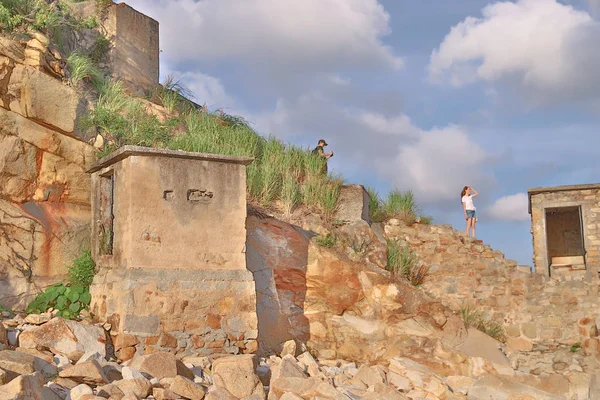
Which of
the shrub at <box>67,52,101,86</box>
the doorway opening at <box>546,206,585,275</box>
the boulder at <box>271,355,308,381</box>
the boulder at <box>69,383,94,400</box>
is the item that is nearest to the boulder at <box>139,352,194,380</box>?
the boulder at <box>69,383,94,400</box>

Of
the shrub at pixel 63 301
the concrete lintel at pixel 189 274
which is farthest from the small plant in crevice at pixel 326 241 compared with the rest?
the shrub at pixel 63 301

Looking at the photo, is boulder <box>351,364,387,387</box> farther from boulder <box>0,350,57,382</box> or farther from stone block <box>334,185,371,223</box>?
stone block <box>334,185,371,223</box>

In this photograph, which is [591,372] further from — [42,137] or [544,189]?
[42,137]

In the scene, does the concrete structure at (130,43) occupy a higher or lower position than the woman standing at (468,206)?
higher

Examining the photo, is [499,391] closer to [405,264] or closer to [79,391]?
[405,264]

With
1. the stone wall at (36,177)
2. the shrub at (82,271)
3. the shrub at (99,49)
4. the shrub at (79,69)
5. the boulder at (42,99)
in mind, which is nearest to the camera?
the stone wall at (36,177)

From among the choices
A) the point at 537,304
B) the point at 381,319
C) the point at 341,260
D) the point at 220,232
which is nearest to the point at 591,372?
the point at 537,304

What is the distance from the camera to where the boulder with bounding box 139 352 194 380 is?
6.59m

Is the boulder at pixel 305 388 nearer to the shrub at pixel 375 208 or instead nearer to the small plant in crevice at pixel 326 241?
the small plant in crevice at pixel 326 241

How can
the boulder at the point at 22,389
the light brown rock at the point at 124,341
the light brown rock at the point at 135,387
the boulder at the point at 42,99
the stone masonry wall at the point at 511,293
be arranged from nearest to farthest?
the boulder at the point at 22,389 → the light brown rock at the point at 135,387 → the light brown rock at the point at 124,341 → the boulder at the point at 42,99 → the stone masonry wall at the point at 511,293

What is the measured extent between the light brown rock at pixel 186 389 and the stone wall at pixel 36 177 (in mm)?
2870

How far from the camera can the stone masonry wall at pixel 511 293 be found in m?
11.5

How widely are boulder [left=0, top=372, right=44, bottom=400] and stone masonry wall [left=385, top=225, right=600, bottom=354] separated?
8.47m

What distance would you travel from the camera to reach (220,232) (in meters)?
8.11
